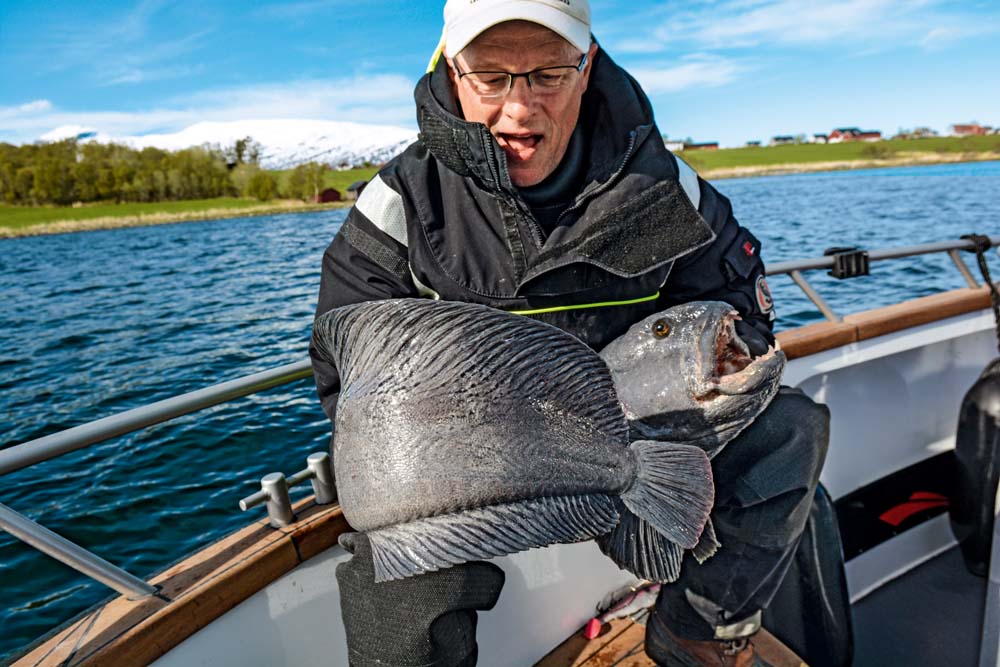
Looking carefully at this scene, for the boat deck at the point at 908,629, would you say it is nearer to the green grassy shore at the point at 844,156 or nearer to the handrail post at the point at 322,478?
the handrail post at the point at 322,478

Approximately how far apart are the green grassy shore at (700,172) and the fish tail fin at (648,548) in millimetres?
46160

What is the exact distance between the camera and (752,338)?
1.81 meters

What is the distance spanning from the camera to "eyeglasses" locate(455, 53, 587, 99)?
171cm

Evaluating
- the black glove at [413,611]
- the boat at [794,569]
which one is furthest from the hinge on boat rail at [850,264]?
the black glove at [413,611]

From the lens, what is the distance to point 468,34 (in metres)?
1.63

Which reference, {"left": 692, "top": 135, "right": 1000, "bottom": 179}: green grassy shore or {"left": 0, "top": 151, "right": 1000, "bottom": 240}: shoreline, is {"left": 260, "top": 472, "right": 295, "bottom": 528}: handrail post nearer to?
{"left": 0, "top": 151, "right": 1000, "bottom": 240}: shoreline

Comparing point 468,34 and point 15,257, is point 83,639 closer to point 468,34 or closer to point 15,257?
point 468,34

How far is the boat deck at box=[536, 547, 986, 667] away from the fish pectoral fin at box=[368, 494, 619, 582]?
4.35 ft

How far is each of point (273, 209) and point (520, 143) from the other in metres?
69.6

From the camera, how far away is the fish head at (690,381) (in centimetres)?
156

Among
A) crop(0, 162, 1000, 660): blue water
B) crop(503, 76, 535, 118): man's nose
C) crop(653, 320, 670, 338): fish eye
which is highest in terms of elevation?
crop(503, 76, 535, 118): man's nose

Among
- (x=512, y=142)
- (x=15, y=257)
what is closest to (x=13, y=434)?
(x=512, y=142)

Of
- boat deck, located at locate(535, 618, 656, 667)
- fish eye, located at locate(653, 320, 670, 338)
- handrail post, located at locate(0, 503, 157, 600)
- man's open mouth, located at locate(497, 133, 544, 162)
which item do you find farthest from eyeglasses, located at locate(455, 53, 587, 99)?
boat deck, located at locate(535, 618, 656, 667)

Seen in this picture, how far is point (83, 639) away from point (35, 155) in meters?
98.1
